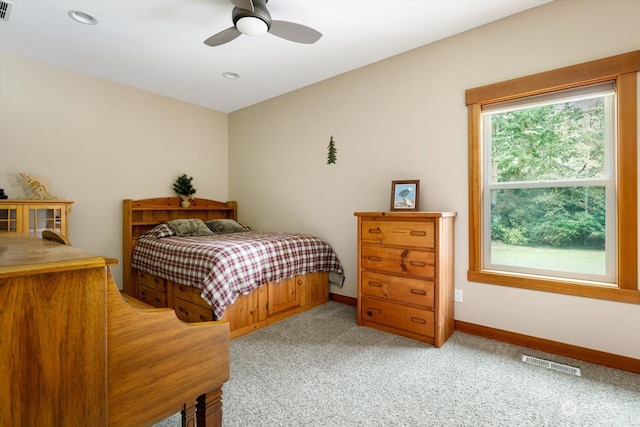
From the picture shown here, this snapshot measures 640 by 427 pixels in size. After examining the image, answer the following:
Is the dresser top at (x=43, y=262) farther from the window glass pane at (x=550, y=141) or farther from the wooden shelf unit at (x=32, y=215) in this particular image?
the window glass pane at (x=550, y=141)

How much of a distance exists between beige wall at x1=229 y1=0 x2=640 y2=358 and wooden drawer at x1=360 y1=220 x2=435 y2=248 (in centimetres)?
45

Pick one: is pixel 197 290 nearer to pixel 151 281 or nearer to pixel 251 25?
pixel 151 281

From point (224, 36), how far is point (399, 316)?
259 cm

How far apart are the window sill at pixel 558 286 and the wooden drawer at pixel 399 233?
1.87ft

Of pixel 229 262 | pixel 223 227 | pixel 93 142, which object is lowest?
pixel 229 262

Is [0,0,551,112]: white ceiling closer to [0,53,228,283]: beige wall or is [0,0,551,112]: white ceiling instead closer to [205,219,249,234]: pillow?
[0,53,228,283]: beige wall

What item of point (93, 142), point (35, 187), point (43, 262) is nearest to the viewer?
point (43, 262)

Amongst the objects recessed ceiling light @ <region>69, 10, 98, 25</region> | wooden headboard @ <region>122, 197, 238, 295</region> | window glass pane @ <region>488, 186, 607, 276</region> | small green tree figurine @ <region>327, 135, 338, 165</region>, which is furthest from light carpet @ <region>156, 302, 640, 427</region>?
recessed ceiling light @ <region>69, 10, 98, 25</region>

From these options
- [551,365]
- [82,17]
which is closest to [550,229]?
[551,365]

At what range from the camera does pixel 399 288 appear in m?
2.53

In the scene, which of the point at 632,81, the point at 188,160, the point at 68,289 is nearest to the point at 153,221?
the point at 188,160

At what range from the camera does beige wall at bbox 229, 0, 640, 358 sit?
211 centimetres

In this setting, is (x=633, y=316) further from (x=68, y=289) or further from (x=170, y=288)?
(x=170, y=288)

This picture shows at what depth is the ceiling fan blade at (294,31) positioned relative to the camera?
213 cm
